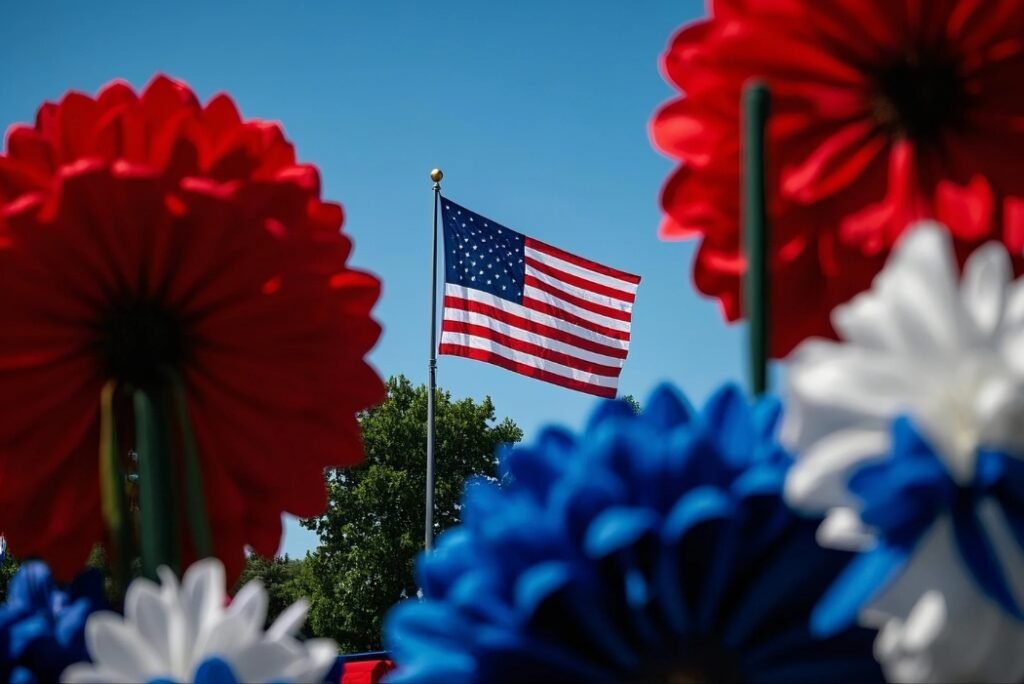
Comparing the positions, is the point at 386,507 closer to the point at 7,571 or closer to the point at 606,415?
the point at 7,571

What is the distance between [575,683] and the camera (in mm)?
727

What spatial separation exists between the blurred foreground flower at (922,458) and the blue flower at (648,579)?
7 cm

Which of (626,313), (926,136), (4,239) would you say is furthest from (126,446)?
(626,313)

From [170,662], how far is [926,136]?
0.73 meters

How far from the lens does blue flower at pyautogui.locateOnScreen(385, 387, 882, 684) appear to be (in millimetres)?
689

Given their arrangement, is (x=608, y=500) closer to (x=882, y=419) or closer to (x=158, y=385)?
(x=882, y=419)

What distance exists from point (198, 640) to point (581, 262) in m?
13.0

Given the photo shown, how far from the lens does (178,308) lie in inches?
49.5

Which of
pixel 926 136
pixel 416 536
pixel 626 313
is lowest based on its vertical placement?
pixel 926 136

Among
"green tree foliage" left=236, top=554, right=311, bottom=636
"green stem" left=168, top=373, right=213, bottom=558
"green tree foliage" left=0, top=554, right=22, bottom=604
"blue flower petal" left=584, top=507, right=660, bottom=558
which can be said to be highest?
"green tree foliage" left=236, top=554, right=311, bottom=636

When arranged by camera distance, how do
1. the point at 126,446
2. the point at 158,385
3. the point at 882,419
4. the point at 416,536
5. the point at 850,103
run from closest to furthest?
the point at 882,419, the point at 850,103, the point at 158,385, the point at 126,446, the point at 416,536

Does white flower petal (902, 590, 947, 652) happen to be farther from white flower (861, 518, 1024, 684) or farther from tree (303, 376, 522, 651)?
tree (303, 376, 522, 651)

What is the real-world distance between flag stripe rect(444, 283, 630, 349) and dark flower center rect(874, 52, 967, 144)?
12496mm

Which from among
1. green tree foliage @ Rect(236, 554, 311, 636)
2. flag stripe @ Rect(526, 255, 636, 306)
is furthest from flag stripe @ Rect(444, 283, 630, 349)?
green tree foliage @ Rect(236, 554, 311, 636)
